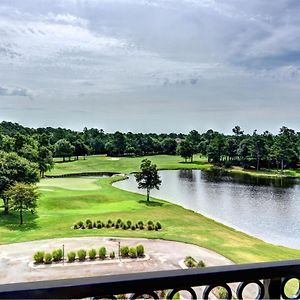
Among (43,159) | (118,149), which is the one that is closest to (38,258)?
(43,159)

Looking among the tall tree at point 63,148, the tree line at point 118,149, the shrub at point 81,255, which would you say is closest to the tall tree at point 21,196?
the tree line at point 118,149

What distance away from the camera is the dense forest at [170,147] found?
43.3 meters

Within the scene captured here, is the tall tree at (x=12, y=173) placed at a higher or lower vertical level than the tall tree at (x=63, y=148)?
lower

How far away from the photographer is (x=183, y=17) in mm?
6461

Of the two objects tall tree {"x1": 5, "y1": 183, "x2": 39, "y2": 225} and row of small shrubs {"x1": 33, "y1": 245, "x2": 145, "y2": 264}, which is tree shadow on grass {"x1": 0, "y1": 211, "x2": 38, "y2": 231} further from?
row of small shrubs {"x1": 33, "y1": 245, "x2": 145, "y2": 264}

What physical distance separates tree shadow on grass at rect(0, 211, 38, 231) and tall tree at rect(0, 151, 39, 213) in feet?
3.01

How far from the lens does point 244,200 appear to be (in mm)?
32219

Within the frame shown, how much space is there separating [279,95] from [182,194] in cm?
2402

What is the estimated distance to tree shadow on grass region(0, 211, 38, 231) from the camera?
22.3m

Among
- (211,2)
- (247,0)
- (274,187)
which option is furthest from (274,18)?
(274,187)

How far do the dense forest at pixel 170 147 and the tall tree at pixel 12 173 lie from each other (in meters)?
9.67

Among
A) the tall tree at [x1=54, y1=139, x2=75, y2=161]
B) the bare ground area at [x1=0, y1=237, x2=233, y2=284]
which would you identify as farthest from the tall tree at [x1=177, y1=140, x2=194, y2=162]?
the bare ground area at [x1=0, y1=237, x2=233, y2=284]

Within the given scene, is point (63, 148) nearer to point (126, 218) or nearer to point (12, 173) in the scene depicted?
point (12, 173)

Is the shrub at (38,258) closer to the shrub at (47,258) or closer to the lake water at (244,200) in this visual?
the shrub at (47,258)
